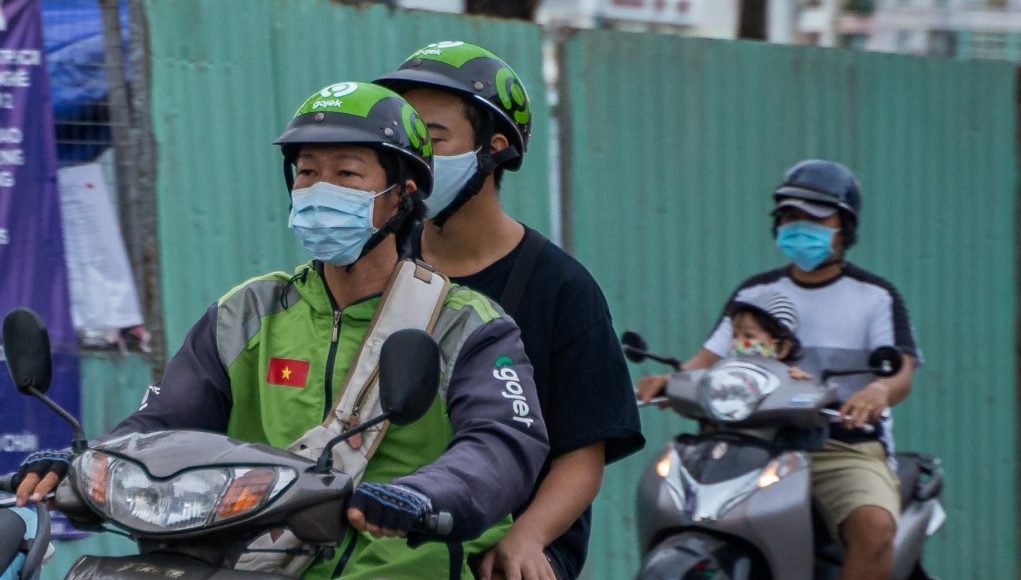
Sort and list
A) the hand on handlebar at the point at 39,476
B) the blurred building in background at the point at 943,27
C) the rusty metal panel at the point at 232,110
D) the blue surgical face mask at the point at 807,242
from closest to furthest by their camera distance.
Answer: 1. the hand on handlebar at the point at 39,476
2. the blue surgical face mask at the point at 807,242
3. the rusty metal panel at the point at 232,110
4. the blurred building in background at the point at 943,27

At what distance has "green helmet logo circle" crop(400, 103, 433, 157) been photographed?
3346mm

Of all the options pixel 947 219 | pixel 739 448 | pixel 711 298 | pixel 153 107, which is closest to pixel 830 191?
pixel 739 448

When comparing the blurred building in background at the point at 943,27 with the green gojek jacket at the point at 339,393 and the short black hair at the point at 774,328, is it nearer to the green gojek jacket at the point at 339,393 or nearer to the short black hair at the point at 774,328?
the short black hair at the point at 774,328

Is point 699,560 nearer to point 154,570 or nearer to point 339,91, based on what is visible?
point 339,91

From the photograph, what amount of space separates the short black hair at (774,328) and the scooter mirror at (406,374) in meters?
3.17

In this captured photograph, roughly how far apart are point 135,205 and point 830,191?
2543mm

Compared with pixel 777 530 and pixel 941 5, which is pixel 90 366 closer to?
pixel 777 530

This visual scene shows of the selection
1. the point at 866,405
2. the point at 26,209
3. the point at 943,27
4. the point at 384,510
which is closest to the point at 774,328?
the point at 866,405

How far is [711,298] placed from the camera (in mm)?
8039

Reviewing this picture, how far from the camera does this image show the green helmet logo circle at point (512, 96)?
162 inches

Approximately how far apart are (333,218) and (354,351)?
264mm

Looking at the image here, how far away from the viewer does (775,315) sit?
19.5ft

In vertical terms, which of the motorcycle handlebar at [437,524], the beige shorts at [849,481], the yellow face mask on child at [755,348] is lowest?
the beige shorts at [849,481]

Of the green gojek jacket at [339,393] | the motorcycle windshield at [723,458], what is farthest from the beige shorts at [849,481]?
the green gojek jacket at [339,393]
